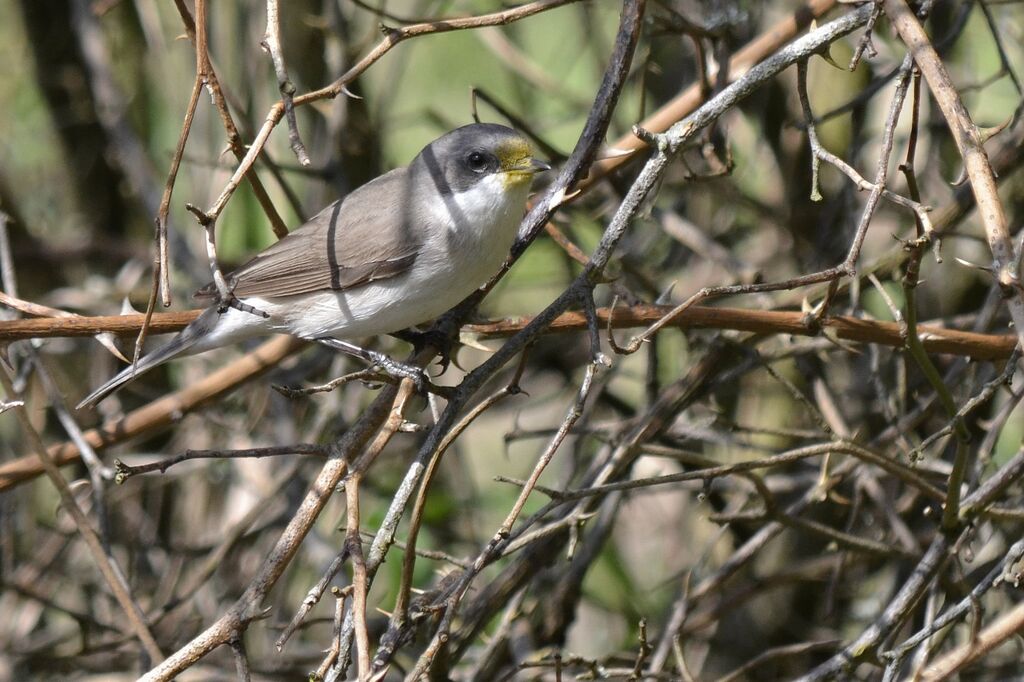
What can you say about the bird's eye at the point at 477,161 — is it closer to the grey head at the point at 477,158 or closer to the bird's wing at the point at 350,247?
the grey head at the point at 477,158

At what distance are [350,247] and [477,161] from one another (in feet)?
1.73

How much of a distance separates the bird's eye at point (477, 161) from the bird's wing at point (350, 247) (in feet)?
0.77

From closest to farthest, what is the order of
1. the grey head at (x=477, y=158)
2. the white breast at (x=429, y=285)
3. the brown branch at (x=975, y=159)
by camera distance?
the brown branch at (x=975, y=159)
the white breast at (x=429, y=285)
the grey head at (x=477, y=158)

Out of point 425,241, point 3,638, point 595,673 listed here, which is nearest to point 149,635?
point 595,673

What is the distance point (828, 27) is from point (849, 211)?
4.04ft

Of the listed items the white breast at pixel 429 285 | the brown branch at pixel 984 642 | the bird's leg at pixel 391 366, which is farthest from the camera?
the white breast at pixel 429 285

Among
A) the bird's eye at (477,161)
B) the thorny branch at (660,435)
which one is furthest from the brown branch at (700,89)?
the bird's eye at (477,161)

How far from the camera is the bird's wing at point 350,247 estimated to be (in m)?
3.54

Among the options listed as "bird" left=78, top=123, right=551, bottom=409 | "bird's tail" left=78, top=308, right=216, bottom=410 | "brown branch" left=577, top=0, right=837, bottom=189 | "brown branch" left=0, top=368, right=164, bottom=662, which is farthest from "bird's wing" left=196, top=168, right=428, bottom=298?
"brown branch" left=0, top=368, right=164, bottom=662

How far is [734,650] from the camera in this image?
4.02 meters

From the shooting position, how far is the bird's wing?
3.54 meters

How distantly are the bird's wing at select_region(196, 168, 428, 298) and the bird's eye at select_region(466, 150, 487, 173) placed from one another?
0.24 meters

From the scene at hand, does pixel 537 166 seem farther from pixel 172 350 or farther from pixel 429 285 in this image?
pixel 172 350

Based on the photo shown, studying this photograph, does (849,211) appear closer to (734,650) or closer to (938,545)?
(938,545)
